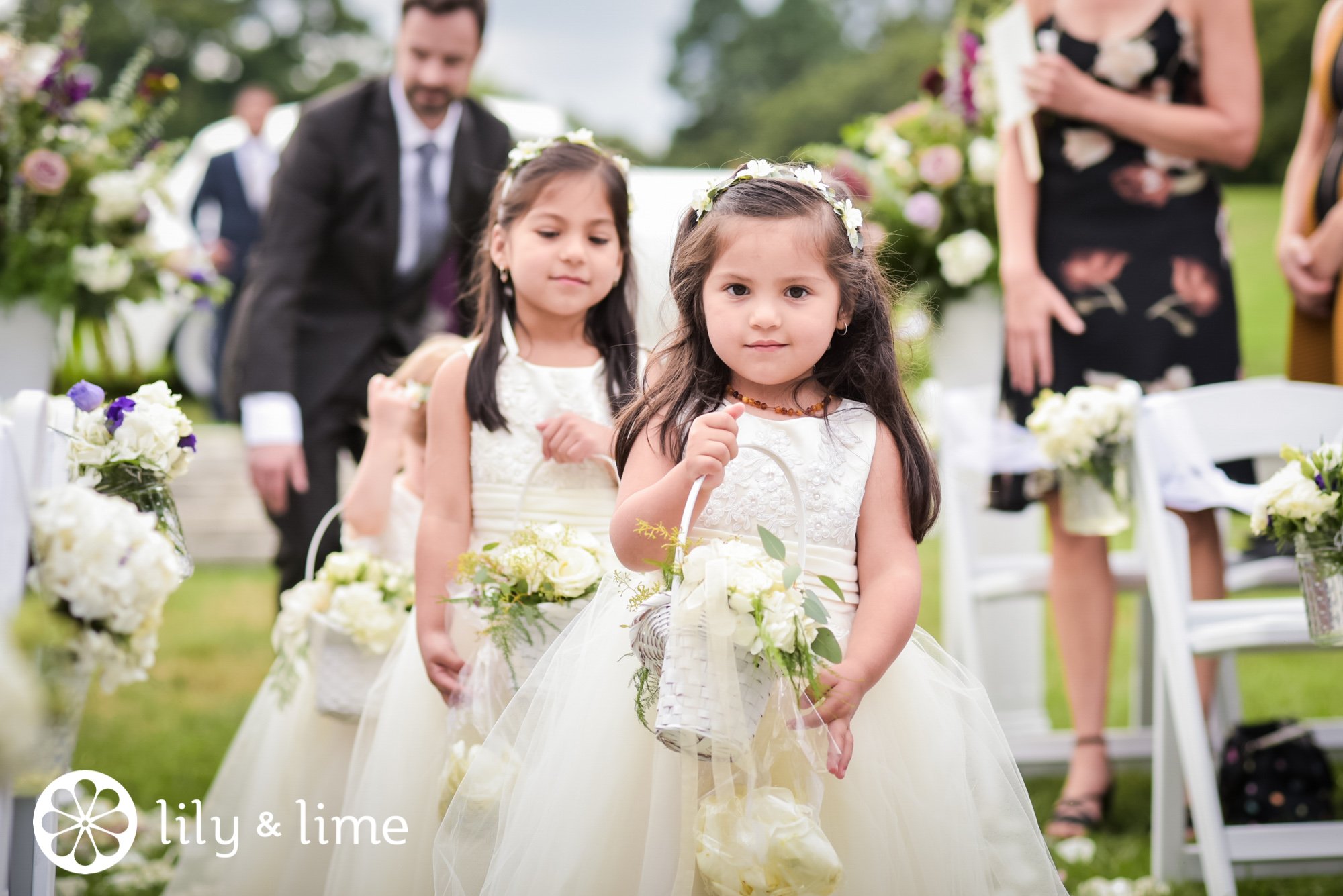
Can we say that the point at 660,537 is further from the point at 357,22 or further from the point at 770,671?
the point at 357,22

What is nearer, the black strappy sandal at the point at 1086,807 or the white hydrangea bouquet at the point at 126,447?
the white hydrangea bouquet at the point at 126,447

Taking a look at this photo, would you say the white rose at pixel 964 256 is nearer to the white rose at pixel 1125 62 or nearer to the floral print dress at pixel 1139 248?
the floral print dress at pixel 1139 248

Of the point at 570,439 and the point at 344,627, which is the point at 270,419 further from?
the point at 570,439

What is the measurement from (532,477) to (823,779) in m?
1.02

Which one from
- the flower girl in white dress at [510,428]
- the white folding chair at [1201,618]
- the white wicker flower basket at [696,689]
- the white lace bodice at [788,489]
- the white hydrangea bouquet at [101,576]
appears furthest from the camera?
the white folding chair at [1201,618]

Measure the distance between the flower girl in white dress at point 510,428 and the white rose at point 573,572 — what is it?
0.23m

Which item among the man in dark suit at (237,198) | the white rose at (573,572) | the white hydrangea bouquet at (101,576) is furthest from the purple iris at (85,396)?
the man in dark suit at (237,198)

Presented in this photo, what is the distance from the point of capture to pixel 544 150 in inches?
129

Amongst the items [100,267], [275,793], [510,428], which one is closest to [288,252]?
[100,267]

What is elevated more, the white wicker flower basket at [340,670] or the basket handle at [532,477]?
the basket handle at [532,477]

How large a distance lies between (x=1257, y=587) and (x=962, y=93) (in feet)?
7.43

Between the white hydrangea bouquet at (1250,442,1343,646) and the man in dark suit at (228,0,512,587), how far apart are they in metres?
2.56

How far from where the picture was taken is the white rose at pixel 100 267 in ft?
16.2

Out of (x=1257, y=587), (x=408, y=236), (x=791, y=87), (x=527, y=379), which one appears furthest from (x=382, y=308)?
(x=791, y=87)
